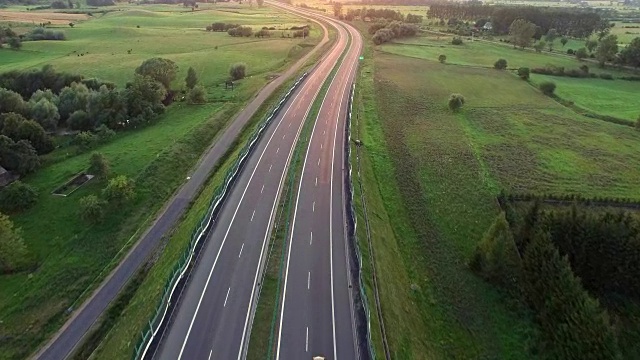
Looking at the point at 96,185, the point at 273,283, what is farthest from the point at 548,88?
the point at 96,185

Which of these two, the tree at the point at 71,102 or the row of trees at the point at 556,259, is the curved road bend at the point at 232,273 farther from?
the tree at the point at 71,102

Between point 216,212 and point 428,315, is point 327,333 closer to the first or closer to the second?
point 428,315

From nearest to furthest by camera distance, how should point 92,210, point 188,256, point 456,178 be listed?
point 188,256 → point 92,210 → point 456,178

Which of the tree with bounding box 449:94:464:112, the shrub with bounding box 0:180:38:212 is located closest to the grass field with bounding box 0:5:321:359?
the shrub with bounding box 0:180:38:212

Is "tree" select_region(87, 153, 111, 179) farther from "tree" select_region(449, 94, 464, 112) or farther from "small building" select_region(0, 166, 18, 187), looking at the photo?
"tree" select_region(449, 94, 464, 112)

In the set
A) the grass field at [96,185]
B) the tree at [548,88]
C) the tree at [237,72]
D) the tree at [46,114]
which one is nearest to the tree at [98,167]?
the grass field at [96,185]

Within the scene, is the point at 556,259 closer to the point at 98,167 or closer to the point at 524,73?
the point at 98,167
